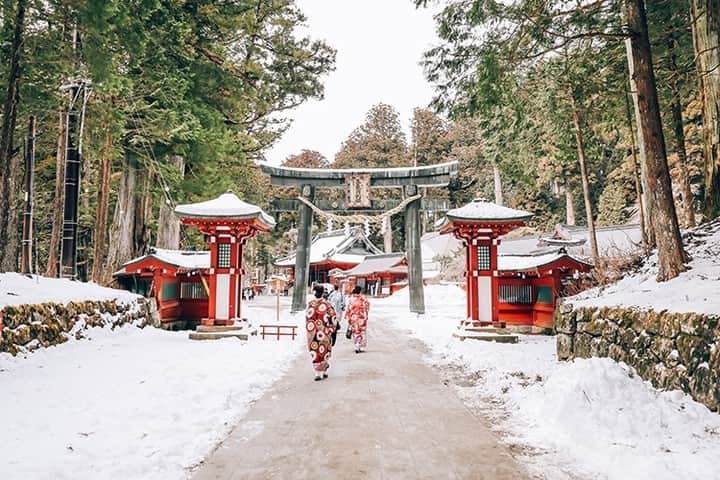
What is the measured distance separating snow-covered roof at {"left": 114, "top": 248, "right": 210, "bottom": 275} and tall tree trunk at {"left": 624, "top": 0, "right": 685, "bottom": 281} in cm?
1133

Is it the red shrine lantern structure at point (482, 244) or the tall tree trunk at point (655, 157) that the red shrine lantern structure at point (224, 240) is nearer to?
the red shrine lantern structure at point (482, 244)

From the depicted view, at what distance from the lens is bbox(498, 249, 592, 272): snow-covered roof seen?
1289 cm

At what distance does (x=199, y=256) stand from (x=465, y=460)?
12.3 m

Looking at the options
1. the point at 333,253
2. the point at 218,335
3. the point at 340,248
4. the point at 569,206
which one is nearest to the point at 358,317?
the point at 218,335

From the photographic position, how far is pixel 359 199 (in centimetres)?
1892

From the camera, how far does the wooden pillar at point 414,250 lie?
727 inches

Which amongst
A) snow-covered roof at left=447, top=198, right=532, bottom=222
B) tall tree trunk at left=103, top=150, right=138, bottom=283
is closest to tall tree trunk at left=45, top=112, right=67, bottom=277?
tall tree trunk at left=103, top=150, right=138, bottom=283

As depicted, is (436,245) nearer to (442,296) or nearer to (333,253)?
(333,253)

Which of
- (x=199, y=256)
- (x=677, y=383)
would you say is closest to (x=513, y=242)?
(x=199, y=256)

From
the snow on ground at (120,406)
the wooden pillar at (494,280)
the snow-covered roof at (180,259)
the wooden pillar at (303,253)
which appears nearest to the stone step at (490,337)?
the wooden pillar at (494,280)

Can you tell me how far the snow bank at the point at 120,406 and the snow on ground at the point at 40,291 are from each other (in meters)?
0.94

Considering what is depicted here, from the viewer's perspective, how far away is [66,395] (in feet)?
18.6

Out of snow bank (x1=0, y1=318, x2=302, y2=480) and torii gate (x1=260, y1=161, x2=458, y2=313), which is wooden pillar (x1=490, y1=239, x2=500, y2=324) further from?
torii gate (x1=260, y1=161, x2=458, y2=313)

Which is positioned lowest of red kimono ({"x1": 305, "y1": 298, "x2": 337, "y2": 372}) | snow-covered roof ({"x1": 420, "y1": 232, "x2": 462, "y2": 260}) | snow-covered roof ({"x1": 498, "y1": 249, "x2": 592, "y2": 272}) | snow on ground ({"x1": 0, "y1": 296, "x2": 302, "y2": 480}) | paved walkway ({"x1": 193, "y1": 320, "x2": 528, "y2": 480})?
paved walkway ({"x1": 193, "y1": 320, "x2": 528, "y2": 480})
